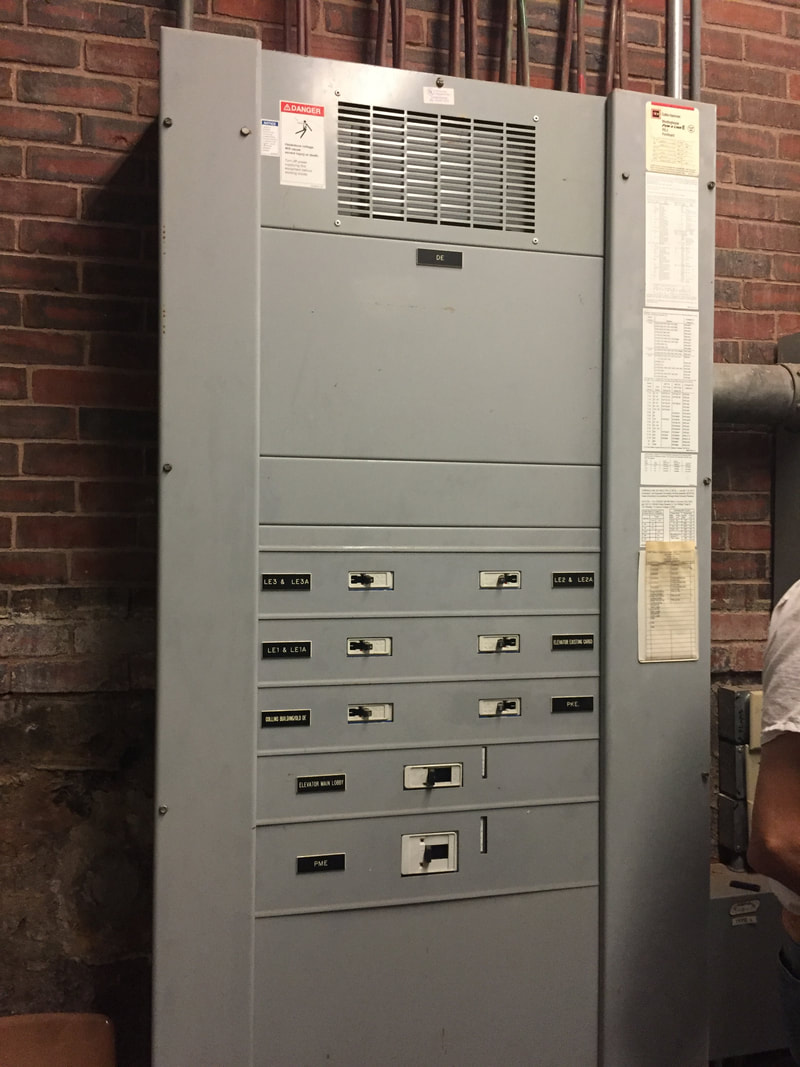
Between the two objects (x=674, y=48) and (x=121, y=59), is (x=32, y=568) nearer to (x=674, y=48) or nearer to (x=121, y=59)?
(x=121, y=59)

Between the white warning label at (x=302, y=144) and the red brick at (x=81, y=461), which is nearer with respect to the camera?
the white warning label at (x=302, y=144)

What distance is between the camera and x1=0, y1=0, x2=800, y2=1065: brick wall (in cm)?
166

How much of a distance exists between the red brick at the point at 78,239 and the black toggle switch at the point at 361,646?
0.95m

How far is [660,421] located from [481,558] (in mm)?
419

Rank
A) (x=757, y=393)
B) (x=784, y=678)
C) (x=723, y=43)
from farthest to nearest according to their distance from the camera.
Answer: (x=723, y=43), (x=757, y=393), (x=784, y=678)

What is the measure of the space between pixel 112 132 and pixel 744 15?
1551 millimetres

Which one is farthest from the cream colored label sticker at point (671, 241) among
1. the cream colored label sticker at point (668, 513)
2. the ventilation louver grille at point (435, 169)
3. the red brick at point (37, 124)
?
the red brick at point (37, 124)

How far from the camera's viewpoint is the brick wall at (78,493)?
1.66 metres

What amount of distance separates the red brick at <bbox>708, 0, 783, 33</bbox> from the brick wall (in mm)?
1132

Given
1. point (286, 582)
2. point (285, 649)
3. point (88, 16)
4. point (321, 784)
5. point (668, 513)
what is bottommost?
point (321, 784)

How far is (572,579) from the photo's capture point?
1.47m

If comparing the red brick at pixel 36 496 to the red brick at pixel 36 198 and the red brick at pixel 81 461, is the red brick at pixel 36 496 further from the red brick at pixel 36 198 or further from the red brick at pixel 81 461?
the red brick at pixel 36 198

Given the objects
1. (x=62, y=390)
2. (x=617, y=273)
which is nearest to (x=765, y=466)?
(x=617, y=273)

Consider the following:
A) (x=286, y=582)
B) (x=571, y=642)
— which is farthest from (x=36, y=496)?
(x=571, y=642)
